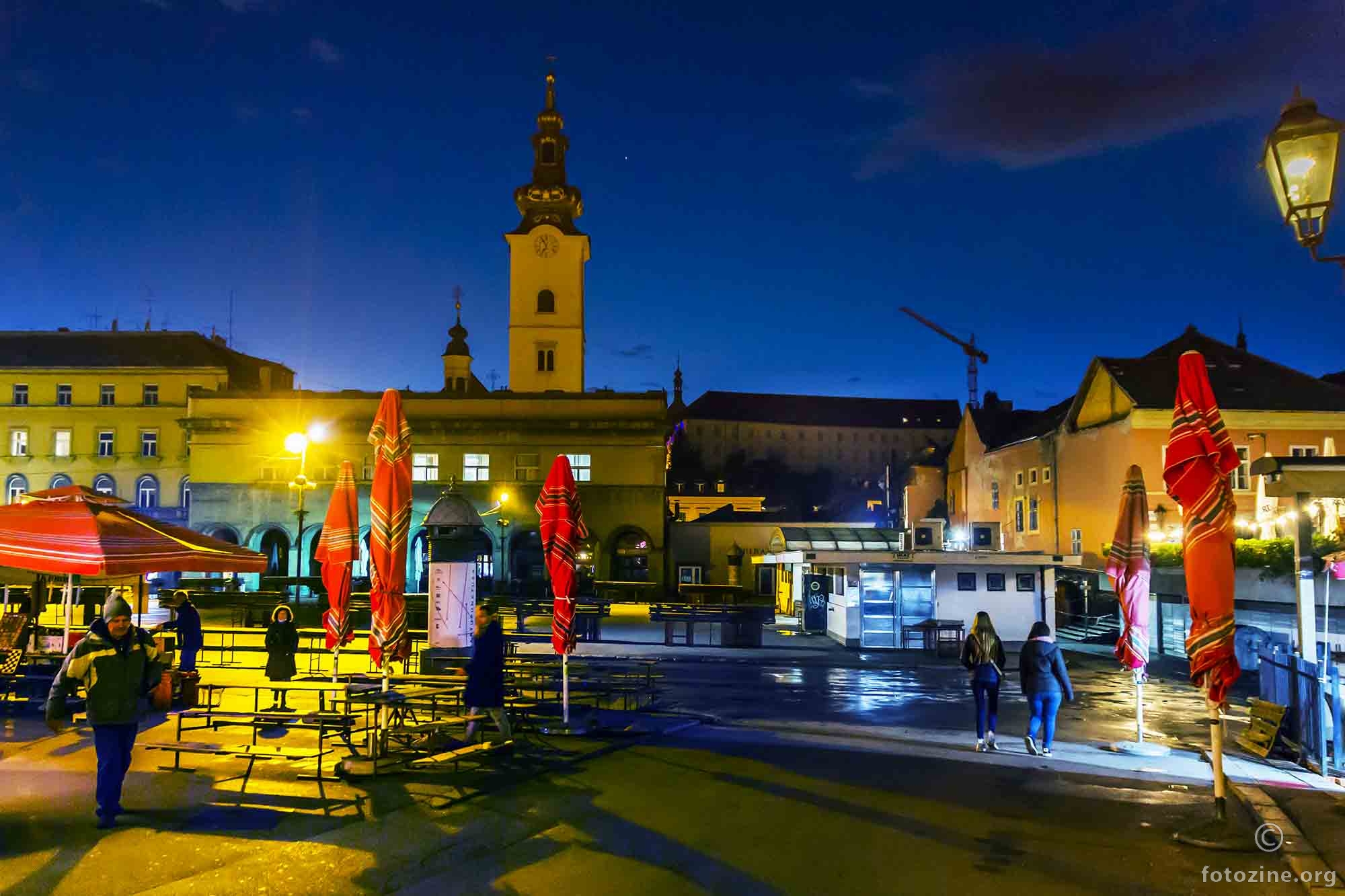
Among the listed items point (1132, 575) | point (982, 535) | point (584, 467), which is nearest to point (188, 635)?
point (1132, 575)

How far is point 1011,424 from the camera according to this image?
60.8 metres

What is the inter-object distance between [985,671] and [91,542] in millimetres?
10786

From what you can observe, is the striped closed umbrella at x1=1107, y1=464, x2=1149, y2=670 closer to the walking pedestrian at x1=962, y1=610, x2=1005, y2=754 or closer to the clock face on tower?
the walking pedestrian at x1=962, y1=610, x2=1005, y2=754

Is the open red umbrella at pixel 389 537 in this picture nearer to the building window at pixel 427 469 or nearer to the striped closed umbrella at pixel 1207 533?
the striped closed umbrella at pixel 1207 533

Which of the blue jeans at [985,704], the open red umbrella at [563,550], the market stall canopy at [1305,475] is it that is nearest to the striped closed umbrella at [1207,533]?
the blue jeans at [985,704]

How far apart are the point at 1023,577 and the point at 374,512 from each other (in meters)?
19.9

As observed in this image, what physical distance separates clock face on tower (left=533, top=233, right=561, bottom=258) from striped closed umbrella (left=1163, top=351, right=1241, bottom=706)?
5330cm

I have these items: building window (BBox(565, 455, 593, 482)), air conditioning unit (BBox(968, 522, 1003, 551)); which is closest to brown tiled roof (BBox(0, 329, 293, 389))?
building window (BBox(565, 455, 593, 482))

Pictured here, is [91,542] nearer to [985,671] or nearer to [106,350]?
[985,671]

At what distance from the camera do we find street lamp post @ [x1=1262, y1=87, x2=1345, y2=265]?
6.61 m

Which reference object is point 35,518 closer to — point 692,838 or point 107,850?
point 107,850

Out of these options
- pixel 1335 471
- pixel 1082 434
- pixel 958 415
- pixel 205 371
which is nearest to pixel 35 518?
pixel 1335 471

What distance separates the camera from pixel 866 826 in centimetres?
Answer: 850

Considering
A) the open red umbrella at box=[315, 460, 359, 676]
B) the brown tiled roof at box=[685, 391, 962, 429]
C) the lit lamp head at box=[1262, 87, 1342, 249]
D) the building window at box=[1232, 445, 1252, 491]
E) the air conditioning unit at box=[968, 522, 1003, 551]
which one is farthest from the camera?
the brown tiled roof at box=[685, 391, 962, 429]
